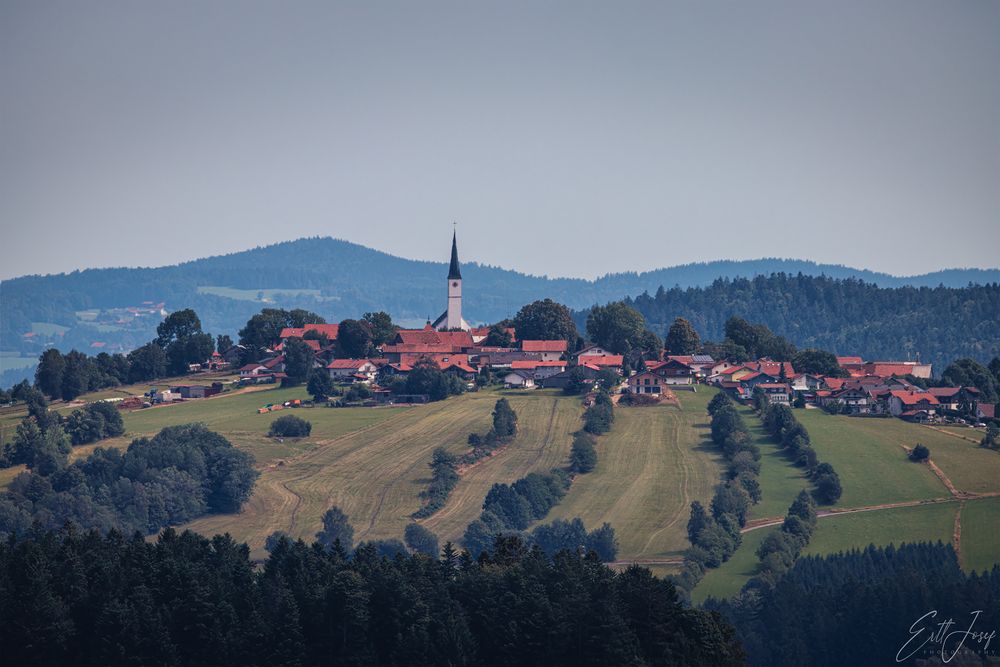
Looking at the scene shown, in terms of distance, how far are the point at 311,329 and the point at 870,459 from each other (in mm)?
57953

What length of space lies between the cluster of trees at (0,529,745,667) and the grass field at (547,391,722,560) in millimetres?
26910

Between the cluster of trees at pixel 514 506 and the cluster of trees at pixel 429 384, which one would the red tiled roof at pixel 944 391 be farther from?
the cluster of trees at pixel 429 384

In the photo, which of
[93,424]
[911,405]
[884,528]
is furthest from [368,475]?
[911,405]

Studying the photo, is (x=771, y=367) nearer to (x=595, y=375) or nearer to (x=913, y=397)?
(x=913, y=397)

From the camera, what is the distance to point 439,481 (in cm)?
9412

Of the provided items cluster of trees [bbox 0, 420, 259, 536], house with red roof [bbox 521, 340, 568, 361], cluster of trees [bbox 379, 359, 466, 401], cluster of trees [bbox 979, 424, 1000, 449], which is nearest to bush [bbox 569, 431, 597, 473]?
cluster of trees [bbox 379, 359, 466, 401]

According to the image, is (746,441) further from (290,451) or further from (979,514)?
(290,451)

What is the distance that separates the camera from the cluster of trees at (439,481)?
90625mm

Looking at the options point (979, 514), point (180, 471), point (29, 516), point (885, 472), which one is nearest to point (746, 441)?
point (885, 472)

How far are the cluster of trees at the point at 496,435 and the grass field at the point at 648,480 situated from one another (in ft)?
19.7

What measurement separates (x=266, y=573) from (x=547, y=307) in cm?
7761

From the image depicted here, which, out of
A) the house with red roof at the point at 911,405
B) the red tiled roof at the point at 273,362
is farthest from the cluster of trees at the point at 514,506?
the red tiled roof at the point at 273,362

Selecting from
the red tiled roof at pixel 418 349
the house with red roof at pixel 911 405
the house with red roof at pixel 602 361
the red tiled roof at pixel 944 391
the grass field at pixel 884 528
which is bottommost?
the grass field at pixel 884 528

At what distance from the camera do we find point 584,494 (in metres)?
93.1
